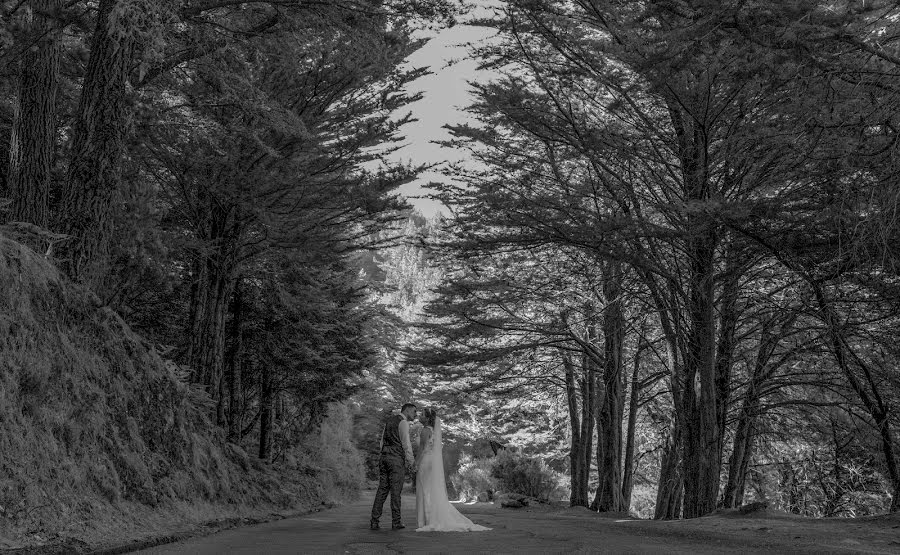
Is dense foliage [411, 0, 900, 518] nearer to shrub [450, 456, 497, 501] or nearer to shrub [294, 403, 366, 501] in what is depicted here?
shrub [294, 403, 366, 501]

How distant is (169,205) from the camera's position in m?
19.0

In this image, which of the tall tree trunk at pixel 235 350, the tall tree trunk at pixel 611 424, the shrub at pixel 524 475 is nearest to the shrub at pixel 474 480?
the shrub at pixel 524 475

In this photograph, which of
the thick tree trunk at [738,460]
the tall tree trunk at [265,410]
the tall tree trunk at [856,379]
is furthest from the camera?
the tall tree trunk at [265,410]

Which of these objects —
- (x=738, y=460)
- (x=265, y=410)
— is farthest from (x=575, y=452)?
(x=265, y=410)

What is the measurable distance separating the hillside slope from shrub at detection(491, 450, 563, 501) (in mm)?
25839

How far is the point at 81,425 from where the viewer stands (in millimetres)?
9023

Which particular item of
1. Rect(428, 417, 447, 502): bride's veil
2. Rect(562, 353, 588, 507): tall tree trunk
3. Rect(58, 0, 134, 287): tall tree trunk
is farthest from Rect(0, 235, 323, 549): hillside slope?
Rect(562, 353, 588, 507): tall tree trunk

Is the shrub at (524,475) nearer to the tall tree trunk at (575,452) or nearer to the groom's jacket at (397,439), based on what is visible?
the tall tree trunk at (575,452)

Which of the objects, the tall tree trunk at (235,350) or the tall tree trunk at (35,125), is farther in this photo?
the tall tree trunk at (235,350)

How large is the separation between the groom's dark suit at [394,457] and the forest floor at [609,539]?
767 mm

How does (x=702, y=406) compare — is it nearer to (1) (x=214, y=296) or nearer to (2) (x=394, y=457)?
(2) (x=394, y=457)

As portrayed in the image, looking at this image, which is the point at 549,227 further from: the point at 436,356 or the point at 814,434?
the point at 814,434

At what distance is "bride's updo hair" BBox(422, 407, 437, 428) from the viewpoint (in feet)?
44.3

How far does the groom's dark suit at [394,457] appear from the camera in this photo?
12.4 m
